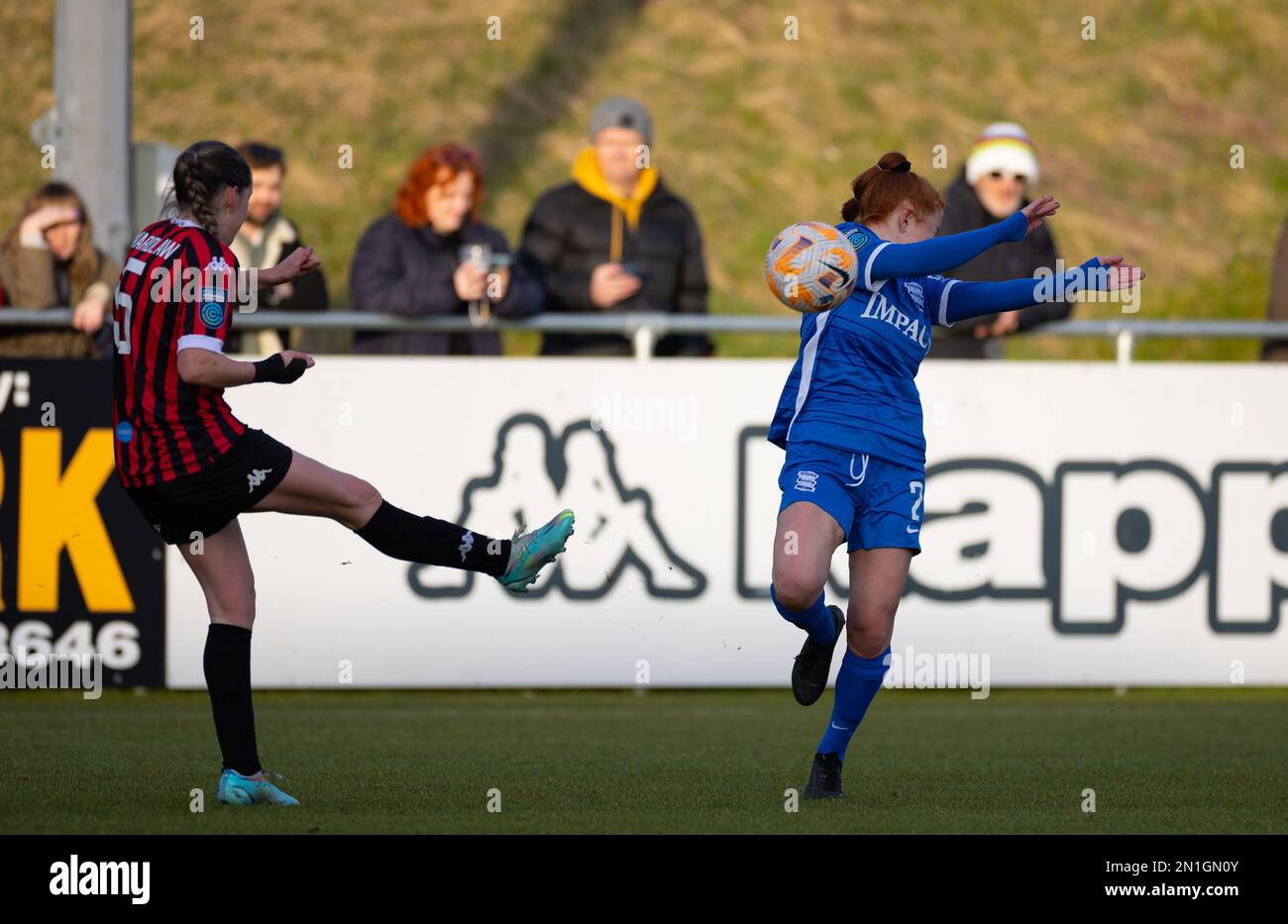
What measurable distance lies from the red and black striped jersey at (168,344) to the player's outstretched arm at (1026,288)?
241 cm

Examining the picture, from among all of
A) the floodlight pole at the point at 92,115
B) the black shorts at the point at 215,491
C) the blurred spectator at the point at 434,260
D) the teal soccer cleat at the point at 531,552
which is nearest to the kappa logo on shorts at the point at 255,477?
the black shorts at the point at 215,491

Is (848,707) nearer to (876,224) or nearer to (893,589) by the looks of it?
(893,589)

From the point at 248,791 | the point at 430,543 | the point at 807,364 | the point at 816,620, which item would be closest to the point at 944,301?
the point at 807,364

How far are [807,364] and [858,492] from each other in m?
0.47

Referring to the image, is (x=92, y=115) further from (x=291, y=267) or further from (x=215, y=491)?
(x=215, y=491)

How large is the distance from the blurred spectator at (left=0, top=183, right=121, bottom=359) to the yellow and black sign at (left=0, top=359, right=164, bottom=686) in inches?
18.0

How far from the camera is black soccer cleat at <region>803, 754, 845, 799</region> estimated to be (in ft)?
21.7

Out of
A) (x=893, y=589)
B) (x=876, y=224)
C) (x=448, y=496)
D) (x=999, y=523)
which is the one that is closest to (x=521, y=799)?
(x=893, y=589)

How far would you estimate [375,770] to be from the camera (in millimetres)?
7312

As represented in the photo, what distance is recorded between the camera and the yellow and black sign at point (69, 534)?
999 centimetres

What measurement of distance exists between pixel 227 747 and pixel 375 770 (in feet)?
3.87

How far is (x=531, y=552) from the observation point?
21.6 ft

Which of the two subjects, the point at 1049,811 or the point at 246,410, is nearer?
the point at 1049,811
